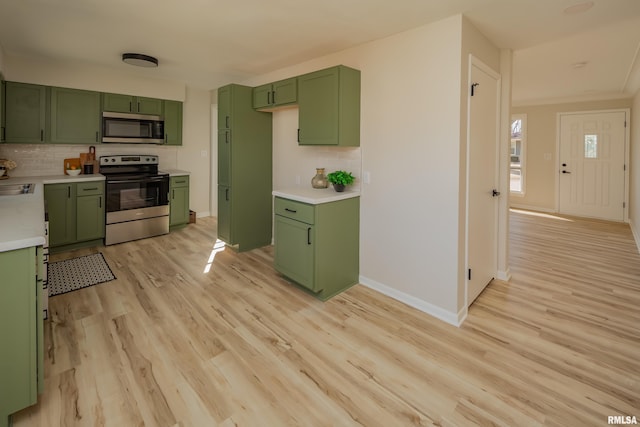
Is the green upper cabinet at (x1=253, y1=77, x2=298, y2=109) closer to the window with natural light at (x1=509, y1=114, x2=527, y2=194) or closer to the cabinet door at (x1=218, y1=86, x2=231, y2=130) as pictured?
the cabinet door at (x1=218, y1=86, x2=231, y2=130)

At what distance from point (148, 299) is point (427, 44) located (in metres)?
3.25

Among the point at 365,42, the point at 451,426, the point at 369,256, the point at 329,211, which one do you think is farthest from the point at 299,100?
the point at 451,426

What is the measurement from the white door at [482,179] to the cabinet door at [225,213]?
283 cm

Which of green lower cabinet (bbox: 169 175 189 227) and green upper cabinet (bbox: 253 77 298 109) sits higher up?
green upper cabinet (bbox: 253 77 298 109)

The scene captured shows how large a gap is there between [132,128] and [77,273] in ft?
7.64

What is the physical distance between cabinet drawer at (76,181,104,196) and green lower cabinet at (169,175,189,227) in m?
0.96

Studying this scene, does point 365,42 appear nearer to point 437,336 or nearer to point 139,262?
point 437,336

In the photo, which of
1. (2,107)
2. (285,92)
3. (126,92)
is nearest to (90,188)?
(2,107)

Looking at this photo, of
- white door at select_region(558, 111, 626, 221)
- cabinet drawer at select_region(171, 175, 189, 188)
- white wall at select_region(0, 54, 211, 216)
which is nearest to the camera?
white wall at select_region(0, 54, 211, 216)

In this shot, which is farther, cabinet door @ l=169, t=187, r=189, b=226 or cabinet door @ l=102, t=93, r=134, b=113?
cabinet door @ l=169, t=187, r=189, b=226

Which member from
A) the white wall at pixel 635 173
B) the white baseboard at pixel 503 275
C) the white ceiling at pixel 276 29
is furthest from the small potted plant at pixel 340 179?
the white wall at pixel 635 173

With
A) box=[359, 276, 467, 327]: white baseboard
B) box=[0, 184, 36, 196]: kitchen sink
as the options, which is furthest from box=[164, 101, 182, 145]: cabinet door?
box=[359, 276, 467, 327]: white baseboard

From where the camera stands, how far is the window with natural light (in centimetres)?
725

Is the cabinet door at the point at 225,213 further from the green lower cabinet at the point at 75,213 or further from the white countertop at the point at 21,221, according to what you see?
the white countertop at the point at 21,221
